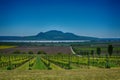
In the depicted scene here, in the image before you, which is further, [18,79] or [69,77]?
[69,77]

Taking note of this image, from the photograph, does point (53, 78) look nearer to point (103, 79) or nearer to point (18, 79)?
point (18, 79)

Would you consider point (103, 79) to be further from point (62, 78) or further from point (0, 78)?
point (0, 78)

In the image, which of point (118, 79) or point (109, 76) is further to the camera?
point (109, 76)

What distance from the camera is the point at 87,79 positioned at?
1352 centimetres

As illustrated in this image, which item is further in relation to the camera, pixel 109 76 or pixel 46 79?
pixel 109 76

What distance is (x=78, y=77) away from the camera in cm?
1411

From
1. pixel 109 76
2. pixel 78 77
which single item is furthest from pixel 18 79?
pixel 109 76

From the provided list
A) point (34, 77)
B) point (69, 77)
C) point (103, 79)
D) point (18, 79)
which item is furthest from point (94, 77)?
point (18, 79)

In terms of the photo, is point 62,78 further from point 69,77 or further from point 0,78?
point 0,78

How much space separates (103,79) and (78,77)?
1566 millimetres

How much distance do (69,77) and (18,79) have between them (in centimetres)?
322

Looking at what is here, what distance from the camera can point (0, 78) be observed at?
1355 cm

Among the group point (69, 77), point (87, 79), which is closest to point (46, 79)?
point (69, 77)

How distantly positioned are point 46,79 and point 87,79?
8.15 feet
